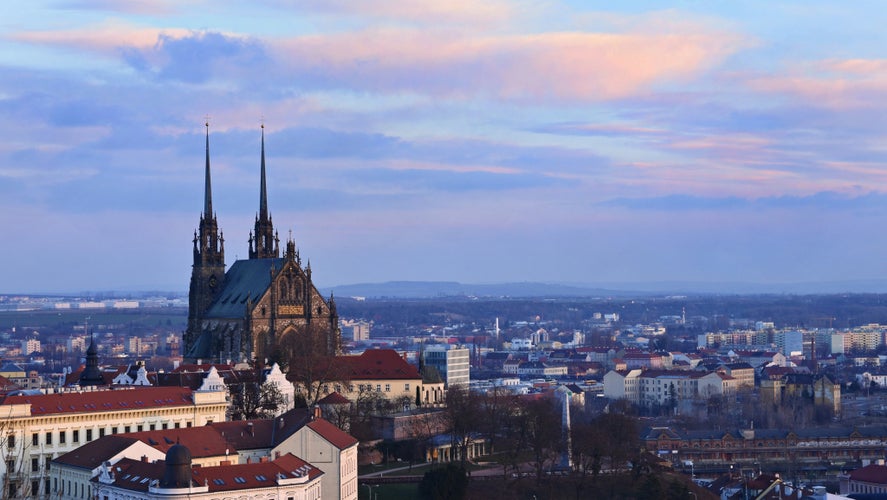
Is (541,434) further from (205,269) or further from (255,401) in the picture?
(205,269)

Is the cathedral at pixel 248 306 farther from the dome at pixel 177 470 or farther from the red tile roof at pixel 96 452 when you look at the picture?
the dome at pixel 177 470

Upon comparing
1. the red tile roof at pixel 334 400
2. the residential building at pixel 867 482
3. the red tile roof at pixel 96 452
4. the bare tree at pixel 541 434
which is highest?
the red tile roof at pixel 334 400

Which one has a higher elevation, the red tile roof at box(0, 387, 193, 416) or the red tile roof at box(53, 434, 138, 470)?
the red tile roof at box(0, 387, 193, 416)

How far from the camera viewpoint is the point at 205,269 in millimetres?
133750

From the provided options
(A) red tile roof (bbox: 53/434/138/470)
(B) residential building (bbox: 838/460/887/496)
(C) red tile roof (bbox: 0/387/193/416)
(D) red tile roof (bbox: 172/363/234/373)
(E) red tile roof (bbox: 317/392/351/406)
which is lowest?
(B) residential building (bbox: 838/460/887/496)

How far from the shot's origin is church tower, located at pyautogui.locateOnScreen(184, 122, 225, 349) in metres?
132

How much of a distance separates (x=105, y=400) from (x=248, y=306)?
35.9m

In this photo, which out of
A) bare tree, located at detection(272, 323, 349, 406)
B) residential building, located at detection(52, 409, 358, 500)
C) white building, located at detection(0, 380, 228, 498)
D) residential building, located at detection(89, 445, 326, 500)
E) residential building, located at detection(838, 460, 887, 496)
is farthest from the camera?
bare tree, located at detection(272, 323, 349, 406)

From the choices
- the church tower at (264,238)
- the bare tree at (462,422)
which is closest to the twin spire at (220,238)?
the church tower at (264,238)

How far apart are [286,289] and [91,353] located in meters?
23.5

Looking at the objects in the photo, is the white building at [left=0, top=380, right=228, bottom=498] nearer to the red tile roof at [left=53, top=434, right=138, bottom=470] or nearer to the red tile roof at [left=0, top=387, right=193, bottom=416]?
the red tile roof at [left=0, top=387, right=193, bottom=416]

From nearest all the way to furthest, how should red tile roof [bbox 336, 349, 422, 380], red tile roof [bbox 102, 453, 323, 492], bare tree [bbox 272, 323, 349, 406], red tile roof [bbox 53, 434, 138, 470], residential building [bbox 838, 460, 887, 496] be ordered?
red tile roof [bbox 102, 453, 323, 492] < red tile roof [bbox 53, 434, 138, 470] < residential building [bbox 838, 460, 887, 496] < bare tree [bbox 272, 323, 349, 406] < red tile roof [bbox 336, 349, 422, 380]

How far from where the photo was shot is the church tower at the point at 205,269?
132m

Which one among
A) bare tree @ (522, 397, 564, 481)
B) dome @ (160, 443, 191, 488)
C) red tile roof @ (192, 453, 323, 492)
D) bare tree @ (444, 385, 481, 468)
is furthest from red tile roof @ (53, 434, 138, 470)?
bare tree @ (522, 397, 564, 481)
